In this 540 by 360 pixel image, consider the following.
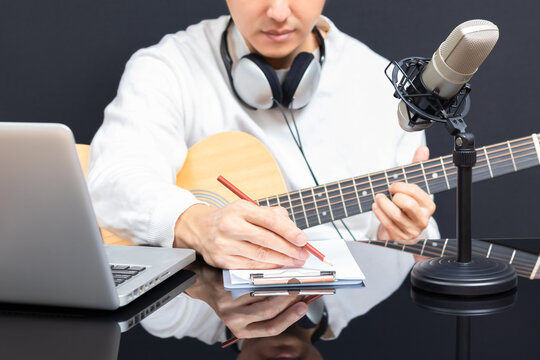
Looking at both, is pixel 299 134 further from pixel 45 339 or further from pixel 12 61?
pixel 45 339

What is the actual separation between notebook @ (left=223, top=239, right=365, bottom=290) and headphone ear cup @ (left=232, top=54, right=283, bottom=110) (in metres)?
0.76

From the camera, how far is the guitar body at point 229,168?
1581 mm

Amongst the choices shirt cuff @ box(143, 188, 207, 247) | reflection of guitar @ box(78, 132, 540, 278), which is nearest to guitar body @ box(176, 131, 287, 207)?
reflection of guitar @ box(78, 132, 540, 278)

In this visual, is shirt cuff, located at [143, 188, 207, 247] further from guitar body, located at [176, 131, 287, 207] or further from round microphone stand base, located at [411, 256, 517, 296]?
round microphone stand base, located at [411, 256, 517, 296]

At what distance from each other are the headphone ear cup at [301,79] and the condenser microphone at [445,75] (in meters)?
0.73

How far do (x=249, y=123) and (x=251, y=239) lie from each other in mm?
888

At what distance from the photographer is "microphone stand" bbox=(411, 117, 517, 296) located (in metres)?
0.77

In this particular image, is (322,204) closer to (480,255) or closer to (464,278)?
(480,255)

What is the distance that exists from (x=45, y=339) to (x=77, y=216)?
13cm

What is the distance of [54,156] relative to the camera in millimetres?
615

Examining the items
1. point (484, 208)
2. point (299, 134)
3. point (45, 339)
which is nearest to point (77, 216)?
point (45, 339)

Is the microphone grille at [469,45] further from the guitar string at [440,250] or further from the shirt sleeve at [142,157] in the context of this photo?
the shirt sleeve at [142,157]

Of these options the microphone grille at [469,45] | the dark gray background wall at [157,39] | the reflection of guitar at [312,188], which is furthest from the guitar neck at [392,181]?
the dark gray background wall at [157,39]

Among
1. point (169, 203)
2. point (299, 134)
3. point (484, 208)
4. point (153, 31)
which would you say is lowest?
point (484, 208)
